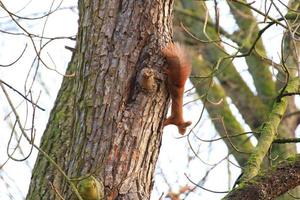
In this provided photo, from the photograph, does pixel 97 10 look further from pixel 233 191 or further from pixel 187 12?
pixel 187 12

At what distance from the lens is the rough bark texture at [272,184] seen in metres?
2.54

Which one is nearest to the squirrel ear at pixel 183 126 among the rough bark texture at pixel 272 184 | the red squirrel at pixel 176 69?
the red squirrel at pixel 176 69

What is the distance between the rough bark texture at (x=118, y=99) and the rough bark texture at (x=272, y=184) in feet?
1.09

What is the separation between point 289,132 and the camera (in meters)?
5.95

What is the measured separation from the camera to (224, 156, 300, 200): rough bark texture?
254cm

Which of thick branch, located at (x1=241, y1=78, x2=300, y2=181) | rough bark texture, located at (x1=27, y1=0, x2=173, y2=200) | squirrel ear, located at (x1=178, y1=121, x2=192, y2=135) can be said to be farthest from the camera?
thick branch, located at (x1=241, y1=78, x2=300, y2=181)

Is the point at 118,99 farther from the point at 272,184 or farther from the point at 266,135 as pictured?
the point at 266,135

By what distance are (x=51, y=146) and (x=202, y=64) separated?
2696 millimetres

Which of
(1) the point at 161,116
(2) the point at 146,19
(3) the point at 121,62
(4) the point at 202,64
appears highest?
(4) the point at 202,64

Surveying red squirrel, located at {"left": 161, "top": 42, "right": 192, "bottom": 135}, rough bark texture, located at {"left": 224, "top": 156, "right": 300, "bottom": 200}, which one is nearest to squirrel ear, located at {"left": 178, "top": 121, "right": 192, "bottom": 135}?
red squirrel, located at {"left": 161, "top": 42, "right": 192, "bottom": 135}

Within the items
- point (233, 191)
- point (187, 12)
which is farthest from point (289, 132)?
point (233, 191)

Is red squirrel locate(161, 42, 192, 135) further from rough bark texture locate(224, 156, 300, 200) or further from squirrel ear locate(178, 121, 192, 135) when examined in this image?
rough bark texture locate(224, 156, 300, 200)

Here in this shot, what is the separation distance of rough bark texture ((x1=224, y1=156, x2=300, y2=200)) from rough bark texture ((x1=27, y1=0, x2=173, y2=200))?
13.0 inches

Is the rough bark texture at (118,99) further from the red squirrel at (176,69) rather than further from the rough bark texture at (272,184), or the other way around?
the rough bark texture at (272,184)
